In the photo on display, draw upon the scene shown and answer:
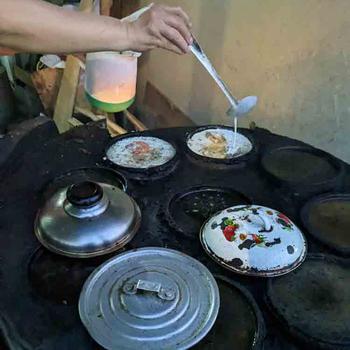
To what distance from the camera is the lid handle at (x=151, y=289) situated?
1.21 meters

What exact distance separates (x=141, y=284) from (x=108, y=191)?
1.42 feet

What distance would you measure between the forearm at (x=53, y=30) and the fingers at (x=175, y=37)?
0.46 ft

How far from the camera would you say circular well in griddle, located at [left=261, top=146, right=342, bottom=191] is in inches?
69.2

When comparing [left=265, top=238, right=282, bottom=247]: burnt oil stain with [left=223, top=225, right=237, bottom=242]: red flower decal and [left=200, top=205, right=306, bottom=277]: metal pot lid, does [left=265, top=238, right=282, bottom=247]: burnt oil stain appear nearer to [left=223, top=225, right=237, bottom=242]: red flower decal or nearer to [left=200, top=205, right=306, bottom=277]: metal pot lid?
[left=200, top=205, right=306, bottom=277]: metal pot lid

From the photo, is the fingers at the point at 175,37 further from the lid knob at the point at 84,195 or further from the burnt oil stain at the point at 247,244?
the burnt oil stain at the point at 247,244

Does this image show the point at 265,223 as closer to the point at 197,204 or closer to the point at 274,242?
the point at 274,242

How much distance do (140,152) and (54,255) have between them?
0.65 metres

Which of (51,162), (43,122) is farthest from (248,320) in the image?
(43,122)

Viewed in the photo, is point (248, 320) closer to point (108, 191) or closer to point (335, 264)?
point (335, 264)

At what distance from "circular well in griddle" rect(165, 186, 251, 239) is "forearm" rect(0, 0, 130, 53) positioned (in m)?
0.59

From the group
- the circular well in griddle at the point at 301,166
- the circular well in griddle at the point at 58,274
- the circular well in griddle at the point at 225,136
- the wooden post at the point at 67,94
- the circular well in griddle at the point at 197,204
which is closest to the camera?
the circular well in griddle at the point at 58,274

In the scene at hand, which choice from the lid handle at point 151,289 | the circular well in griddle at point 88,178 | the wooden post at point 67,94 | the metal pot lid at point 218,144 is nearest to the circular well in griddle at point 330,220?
the metal pot lid at point 218,144

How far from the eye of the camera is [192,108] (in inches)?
129

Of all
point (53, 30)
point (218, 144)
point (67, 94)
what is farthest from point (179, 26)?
point (67, 94)
